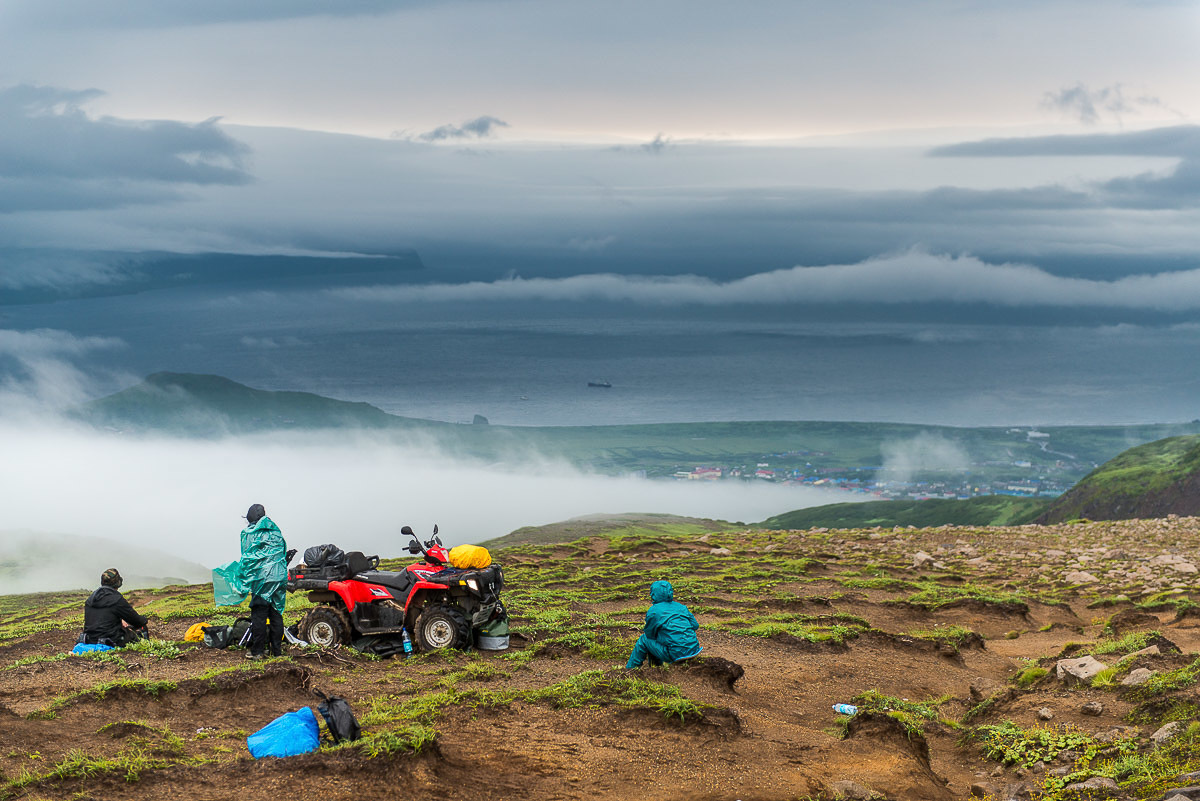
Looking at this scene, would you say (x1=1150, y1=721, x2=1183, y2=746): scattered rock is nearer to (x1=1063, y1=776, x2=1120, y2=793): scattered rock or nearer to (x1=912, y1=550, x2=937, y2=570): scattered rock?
(x1=1063, y1=776, x2=1120, y2=793): scattered rock

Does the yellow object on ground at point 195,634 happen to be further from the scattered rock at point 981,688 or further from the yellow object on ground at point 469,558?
the scattered rock at point 981,688

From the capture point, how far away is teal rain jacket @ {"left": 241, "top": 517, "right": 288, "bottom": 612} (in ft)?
57.0

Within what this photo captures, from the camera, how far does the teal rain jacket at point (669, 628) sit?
16406 millimetres

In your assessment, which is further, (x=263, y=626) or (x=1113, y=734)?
(x=263, y=626)

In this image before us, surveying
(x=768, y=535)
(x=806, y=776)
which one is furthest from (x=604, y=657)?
(x=768, y=535)

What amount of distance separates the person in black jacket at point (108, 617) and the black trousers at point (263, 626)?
2536 millimetres

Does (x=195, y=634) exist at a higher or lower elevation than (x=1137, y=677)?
higher

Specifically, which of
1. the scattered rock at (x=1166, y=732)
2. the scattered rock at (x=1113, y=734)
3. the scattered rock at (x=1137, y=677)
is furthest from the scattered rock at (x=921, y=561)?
the scattered rock at (x=1166, y=732)

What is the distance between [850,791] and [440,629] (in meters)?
9.69

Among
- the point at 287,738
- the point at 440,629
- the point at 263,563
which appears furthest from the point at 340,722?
the point at 440,629

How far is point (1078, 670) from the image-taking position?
17031 mm

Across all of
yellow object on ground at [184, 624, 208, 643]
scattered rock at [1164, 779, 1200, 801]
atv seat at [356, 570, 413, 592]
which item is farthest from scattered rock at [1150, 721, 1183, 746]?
yellow object on ground at [184, 624, 208, 643]

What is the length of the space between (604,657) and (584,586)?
50.2 feet

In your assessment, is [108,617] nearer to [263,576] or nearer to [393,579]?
[263,576]
